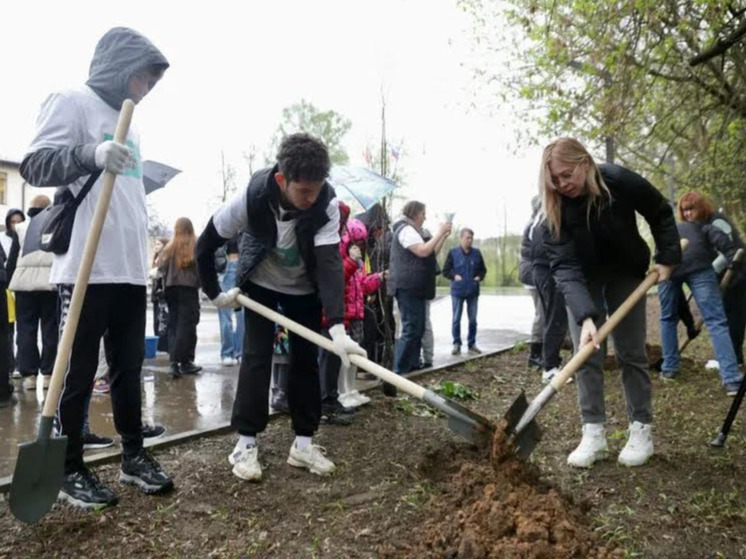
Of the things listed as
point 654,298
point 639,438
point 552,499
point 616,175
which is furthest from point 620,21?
point 654,298

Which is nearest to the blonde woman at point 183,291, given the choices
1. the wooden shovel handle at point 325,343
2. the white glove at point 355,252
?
the white glove at point 355,252

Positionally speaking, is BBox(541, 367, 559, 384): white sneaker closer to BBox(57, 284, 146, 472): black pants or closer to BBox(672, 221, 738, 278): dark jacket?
BBox(672, 221, 738, 278): dark jacket

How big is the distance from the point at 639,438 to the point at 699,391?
8.23ft

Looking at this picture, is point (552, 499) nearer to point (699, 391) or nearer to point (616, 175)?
point (616, 175)

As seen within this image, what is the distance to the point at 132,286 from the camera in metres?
3.12

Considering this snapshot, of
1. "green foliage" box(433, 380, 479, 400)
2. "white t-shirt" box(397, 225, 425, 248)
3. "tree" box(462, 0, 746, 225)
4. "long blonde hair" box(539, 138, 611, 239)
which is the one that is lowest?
"green foliage" box(433, 380, 479, 400)

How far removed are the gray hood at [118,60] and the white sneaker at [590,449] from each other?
121 inches

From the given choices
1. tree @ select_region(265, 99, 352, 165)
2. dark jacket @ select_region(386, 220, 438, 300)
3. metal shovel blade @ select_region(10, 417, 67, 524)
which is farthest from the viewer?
tree @ select_region(265, 99, 352, 165)

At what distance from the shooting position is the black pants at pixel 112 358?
292 cm

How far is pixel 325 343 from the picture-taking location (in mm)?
3234

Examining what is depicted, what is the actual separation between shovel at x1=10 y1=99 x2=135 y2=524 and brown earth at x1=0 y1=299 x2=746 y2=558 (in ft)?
0.57

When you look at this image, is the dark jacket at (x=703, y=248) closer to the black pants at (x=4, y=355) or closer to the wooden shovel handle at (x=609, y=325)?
the wooden shovel handle at (x=609, y=325)

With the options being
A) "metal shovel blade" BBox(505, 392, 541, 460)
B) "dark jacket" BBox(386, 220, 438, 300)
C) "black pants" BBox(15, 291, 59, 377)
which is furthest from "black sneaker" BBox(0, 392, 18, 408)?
"metal shovel blade" BBox(505, 392, 541, 460)

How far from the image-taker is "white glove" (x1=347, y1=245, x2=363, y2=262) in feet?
17.0
